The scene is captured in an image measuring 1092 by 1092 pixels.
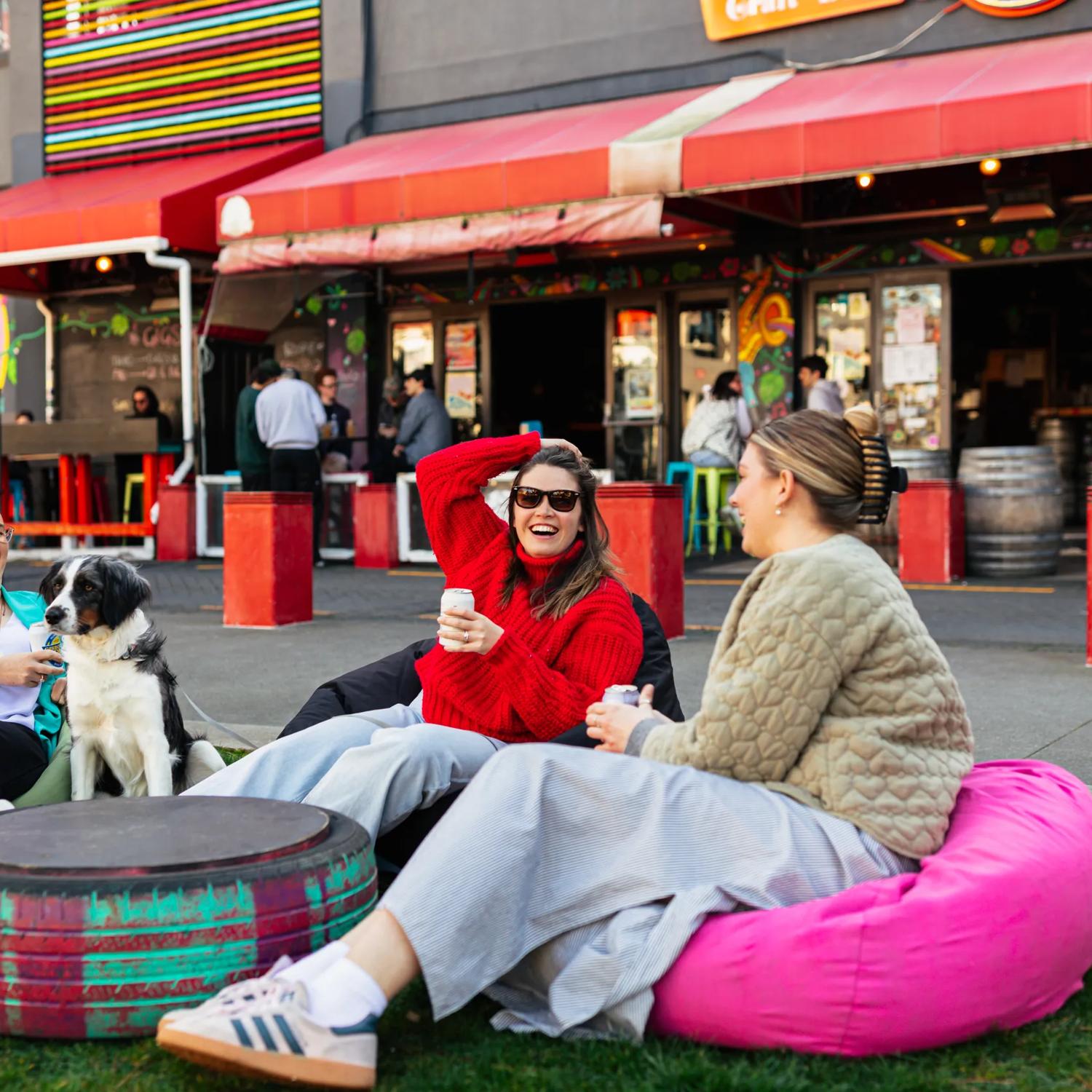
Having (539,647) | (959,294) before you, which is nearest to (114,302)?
(959,294)

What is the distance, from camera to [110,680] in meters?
4.65

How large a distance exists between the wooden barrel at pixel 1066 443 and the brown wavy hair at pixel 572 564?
1323cm

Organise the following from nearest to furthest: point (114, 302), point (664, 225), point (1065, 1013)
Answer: point (1065, 1013)
point (664, 225)
point (114, 302)

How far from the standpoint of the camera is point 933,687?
9.70 ft

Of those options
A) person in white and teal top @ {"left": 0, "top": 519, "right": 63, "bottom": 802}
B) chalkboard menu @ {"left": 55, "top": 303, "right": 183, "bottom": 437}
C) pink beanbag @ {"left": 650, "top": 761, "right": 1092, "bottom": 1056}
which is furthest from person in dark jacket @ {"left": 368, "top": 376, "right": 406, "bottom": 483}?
pink beanbag @ {"left": 650, "top": 761, "right": 1092, "bottom": 1056}

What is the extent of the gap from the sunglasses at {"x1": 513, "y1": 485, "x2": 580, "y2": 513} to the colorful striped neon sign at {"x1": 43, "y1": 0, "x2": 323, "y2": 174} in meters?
13.2

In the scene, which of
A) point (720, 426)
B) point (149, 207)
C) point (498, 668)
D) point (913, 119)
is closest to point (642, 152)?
point (913, 119)

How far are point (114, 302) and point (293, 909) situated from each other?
1680cm

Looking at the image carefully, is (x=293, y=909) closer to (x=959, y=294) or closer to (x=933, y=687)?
(x=933, y=687)

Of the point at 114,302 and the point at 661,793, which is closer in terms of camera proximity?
the point at 661,793

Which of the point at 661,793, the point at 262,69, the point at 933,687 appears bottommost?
the point at 661,793

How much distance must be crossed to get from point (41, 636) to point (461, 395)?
39.8 ft

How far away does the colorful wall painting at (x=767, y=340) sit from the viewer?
1430cm

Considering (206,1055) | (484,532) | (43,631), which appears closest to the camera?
(206,1055)
